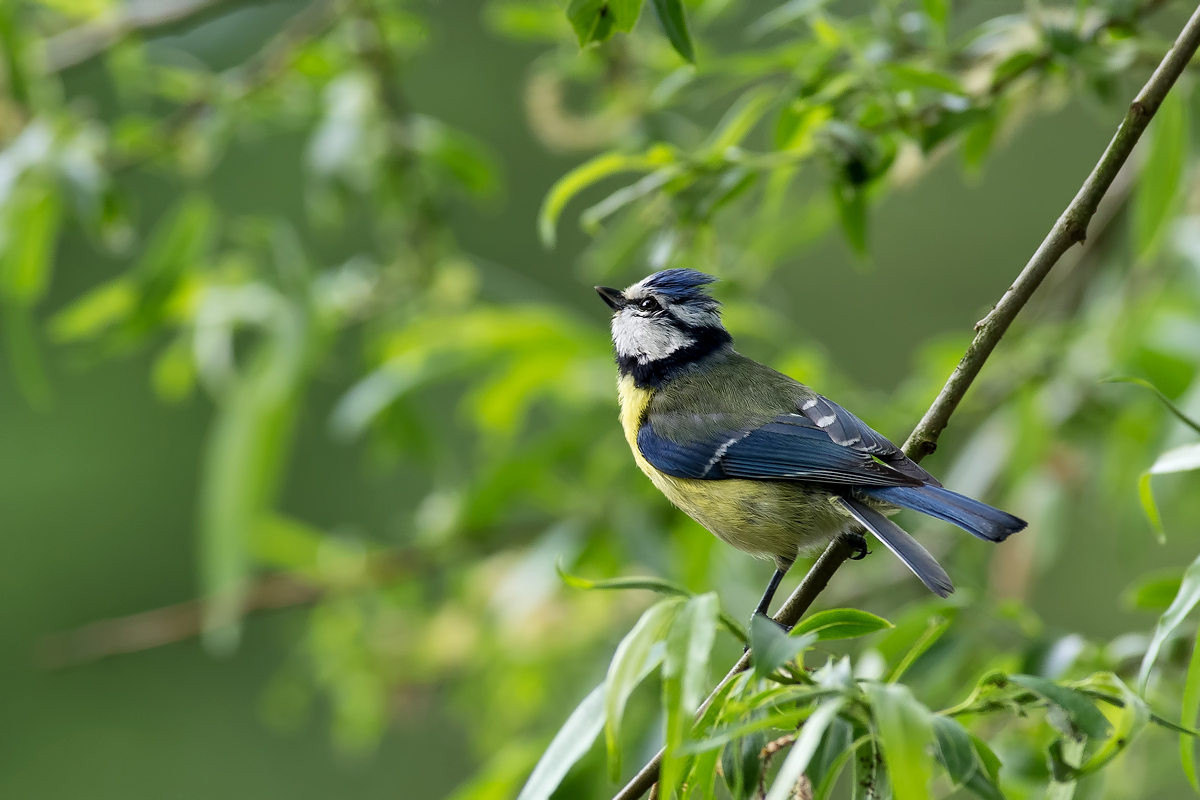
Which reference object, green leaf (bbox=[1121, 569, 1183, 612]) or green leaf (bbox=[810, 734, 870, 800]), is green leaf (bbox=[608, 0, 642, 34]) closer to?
green leaf (bbox=[810, 734, 870, 800])

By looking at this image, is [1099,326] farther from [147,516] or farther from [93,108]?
[147,516]

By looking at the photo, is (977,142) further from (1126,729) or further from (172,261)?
(172,261)

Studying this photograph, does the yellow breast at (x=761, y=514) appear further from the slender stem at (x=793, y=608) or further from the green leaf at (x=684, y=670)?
the green leaf at (x=684, y=670)

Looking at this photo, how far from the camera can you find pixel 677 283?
1851mm

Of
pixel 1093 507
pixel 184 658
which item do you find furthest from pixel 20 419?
pixel 1093 507

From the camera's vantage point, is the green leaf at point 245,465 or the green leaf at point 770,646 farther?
the green leaf at point 245,465

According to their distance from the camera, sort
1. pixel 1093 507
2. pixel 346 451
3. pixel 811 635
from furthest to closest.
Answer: pixel 346 451 → pixel 1093 507 → pixel 811 635

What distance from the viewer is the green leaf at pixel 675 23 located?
1052 millimetres

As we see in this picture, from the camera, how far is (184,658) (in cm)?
546

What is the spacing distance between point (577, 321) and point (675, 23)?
1441 millimetres

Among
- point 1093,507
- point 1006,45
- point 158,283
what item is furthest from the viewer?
point 1093,507

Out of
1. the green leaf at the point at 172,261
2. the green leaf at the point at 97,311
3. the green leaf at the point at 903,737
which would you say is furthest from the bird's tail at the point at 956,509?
the green leaf at the point at 97,311

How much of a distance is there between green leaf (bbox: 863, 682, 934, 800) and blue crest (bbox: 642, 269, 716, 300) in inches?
40.6

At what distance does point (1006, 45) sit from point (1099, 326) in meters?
0.78
